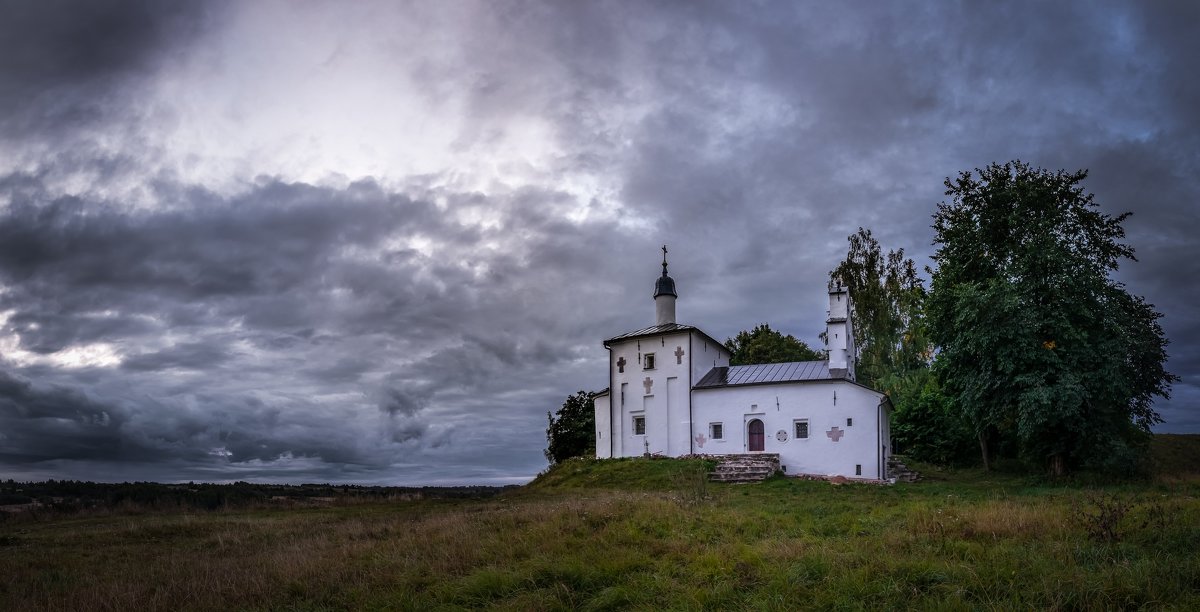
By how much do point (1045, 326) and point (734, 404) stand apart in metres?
13.8

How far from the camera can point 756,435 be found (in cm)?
3472

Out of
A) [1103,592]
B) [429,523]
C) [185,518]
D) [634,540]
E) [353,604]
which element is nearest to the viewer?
[1103,592]

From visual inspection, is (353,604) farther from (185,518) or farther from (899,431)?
(899,431)

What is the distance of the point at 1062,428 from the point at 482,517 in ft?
72.5

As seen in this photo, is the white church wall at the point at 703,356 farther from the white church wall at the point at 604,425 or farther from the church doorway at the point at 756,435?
the white church wall at the point at 604,425

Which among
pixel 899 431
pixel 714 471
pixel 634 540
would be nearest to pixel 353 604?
pixel 634 540

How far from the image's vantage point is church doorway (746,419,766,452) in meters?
34.5

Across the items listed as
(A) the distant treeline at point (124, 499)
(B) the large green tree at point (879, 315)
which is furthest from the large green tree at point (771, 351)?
(A) the distant treeline at point (124, 499)

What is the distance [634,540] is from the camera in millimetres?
12430

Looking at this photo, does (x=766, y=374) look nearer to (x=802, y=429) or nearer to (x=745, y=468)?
(x=802, y=429)

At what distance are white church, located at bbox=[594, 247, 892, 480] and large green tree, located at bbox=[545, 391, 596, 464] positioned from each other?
398 inches

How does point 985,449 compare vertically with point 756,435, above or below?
below

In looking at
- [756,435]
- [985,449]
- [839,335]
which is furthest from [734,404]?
[985,449]

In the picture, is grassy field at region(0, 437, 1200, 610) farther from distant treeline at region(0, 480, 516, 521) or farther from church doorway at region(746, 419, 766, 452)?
church doorway at region(746, 419, 766, 452)
